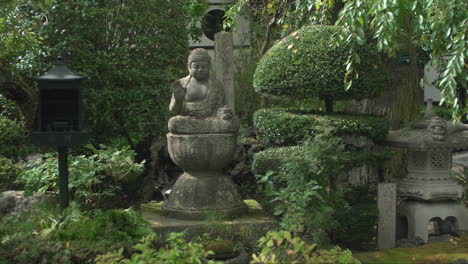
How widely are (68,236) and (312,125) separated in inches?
128

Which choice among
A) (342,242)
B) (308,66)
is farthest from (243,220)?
(308,66)

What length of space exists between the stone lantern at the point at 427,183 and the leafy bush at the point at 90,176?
348 cm

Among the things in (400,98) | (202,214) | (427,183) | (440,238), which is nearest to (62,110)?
(202,214)

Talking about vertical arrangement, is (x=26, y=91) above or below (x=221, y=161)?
above

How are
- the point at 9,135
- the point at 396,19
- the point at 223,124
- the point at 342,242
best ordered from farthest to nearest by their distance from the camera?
the point at 9,135
the point at 342,242
the point at 223,124
the point at 396,19

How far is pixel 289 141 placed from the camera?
715 centimetres

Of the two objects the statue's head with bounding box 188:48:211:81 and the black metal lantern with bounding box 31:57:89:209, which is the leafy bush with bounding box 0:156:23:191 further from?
the statue's head with bounding box 188:48:211:81

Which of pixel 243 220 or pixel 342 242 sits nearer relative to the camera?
pixel 243 220

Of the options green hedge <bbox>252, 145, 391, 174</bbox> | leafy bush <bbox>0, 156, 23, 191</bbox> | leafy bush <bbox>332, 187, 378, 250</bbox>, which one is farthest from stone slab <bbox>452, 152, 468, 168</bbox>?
leafy bush <bbox>0, 156, 23, 191</bbox>

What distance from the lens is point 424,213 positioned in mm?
6902

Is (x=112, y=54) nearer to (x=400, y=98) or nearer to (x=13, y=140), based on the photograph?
(x=13, y=140)

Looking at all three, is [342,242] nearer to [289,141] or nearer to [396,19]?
[289,141]

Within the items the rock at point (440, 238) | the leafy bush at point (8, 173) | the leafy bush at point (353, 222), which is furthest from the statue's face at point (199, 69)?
the rock at point (440, 238)

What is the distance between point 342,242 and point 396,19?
9.49 feet
